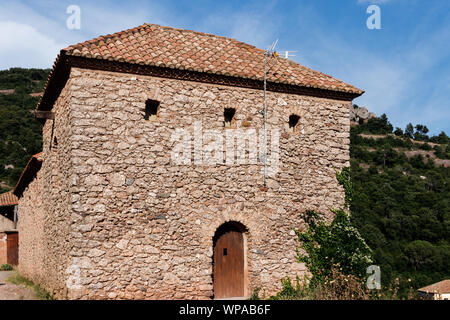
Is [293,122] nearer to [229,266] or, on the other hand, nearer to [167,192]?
[167,192]

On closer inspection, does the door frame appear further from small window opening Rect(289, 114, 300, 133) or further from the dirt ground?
the dirt ground

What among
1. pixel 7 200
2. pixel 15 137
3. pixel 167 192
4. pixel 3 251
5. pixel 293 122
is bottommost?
pixel 3 251

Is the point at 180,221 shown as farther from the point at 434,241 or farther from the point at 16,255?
the point at 434,241

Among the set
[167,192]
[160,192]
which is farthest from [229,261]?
[160,192]

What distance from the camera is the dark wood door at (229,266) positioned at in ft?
32.9

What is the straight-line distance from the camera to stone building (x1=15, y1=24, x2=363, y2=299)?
353 inches

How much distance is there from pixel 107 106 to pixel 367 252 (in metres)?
7.42

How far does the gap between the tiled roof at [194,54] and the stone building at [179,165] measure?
0.06 m

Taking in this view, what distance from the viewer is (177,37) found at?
11.5 m

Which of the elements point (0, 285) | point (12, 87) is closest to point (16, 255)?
point (0, 285)

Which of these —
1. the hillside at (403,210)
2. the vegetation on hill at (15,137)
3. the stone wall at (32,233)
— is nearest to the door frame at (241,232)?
the stone wall at (32,233)

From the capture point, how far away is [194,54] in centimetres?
1077

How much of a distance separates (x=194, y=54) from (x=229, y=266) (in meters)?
5.49

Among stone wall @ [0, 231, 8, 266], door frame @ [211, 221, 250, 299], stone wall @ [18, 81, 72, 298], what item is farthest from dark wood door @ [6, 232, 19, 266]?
door frame @ [211, 221, 250, 299]
